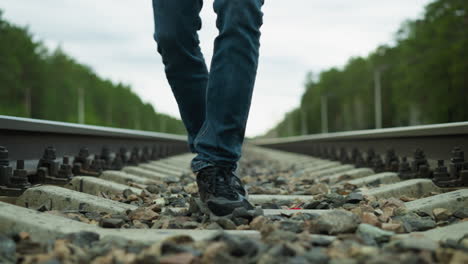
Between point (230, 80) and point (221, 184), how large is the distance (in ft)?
1.66

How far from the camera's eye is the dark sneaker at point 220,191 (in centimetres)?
245

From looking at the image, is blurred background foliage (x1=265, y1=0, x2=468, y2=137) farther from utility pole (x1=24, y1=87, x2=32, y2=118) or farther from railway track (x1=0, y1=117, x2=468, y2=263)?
utility pole (x1=24, y1=87, x2=32, y2=118)

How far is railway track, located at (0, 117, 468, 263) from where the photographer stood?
1.66 m

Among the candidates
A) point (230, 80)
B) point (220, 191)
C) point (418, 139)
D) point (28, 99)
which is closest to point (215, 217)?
point (220, 191)

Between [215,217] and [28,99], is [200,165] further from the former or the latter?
[28,99]

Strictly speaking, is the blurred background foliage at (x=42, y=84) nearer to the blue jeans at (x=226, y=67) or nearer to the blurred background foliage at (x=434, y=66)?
the blurred background foliage at (x=434, y=66)

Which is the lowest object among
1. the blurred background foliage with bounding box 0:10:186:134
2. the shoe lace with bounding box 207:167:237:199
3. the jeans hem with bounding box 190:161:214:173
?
the shoe lace with bounding box 207:167:237:199

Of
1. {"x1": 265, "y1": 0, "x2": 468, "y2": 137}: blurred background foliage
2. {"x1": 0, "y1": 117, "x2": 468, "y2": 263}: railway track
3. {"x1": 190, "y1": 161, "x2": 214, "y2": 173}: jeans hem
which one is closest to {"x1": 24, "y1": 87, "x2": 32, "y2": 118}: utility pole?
{"x1": 265, "y1": 0, "x2": 468, "y2": 137}: blurred background foliage

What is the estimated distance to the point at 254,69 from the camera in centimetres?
252

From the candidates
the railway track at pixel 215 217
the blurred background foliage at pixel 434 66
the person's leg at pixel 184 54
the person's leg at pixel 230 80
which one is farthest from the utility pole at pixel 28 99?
the person's leg at pixel 230 80

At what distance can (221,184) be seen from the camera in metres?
2.53

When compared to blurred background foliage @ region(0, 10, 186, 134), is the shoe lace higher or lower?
lower

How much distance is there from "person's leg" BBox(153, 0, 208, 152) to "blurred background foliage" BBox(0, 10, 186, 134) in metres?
38.4

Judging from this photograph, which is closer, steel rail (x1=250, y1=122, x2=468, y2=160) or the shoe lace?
the shoe lace
